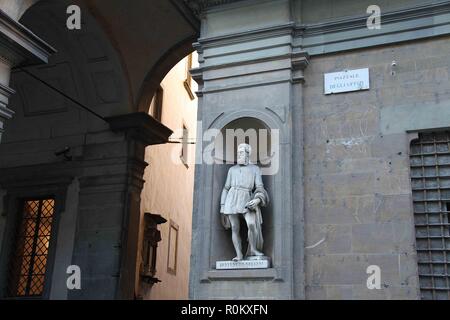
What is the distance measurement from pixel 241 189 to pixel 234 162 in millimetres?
768

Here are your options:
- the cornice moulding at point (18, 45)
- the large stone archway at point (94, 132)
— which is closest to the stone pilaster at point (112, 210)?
the large stone archway at point (94, 132)

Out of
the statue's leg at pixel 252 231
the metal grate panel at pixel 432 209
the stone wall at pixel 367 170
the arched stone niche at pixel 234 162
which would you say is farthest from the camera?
the arched stone niche at pixel 234 162

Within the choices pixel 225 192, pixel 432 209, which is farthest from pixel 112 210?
pixel 432 209

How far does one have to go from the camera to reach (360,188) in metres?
9.24

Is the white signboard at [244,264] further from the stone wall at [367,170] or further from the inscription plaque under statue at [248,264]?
the stone wall at [367,170]

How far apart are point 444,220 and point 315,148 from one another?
220 cm

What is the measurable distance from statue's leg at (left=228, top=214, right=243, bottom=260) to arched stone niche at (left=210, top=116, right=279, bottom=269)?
0.69 ft

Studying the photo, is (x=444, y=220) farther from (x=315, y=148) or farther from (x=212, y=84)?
(x=212, y=84)

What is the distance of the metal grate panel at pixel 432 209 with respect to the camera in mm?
8680

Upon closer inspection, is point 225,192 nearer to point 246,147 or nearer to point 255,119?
point 246,147
